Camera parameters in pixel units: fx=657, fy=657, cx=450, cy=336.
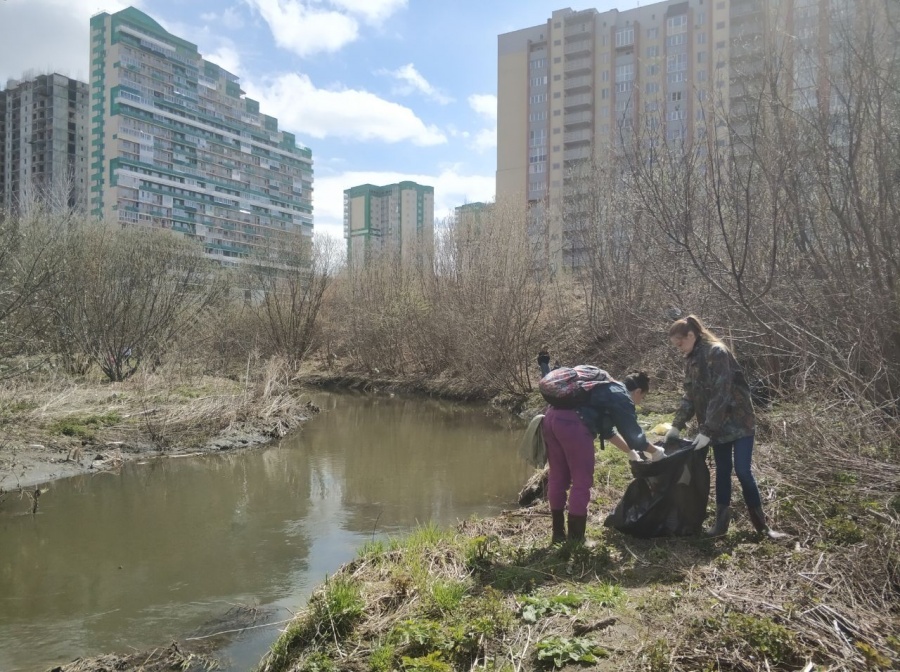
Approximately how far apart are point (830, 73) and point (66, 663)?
339 inches

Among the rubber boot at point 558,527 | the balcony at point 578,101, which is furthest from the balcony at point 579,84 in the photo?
the rubber boot at point 558,527

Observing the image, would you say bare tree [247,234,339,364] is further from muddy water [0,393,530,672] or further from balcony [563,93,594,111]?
balcony [563,93,594,111]

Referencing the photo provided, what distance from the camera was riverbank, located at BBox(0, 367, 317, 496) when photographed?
10938mm

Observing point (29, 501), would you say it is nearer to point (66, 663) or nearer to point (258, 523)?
point (258, 523)

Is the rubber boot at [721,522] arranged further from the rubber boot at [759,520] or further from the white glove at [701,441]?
the white glove at [701,441]

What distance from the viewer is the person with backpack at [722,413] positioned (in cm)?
474

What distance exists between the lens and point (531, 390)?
69.4 ft

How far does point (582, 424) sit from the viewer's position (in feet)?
A: 15.9

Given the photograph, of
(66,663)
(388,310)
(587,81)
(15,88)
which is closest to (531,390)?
(388,310)

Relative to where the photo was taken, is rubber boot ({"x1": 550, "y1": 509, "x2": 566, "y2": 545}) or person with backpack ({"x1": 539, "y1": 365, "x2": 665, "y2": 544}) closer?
person with backpack ({"x1": 539, "y1": 365, "x2": 665, "y2": 544})

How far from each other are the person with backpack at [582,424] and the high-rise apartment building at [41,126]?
7909 cm

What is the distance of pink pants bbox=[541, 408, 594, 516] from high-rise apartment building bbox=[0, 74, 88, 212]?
7907 centimetres

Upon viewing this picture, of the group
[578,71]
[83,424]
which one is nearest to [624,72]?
[578,71]

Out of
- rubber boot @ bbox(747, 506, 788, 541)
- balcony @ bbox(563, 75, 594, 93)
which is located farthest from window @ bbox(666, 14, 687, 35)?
rubber boot @ bbox(747, 506, 788, 541)
